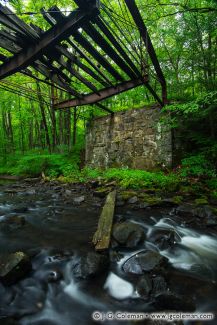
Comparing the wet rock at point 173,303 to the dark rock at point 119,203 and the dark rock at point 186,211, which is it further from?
the dark rock at point 119,203

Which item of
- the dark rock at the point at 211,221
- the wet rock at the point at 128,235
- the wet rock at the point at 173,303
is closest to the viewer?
the wet rock at the point at 173,303

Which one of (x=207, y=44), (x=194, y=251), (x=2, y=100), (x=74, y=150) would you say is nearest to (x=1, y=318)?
(x=194, y=251)

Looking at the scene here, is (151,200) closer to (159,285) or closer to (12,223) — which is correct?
(159,285)

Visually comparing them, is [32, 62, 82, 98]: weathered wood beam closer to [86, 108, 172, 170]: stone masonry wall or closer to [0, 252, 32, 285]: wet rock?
[86, 108, 172, 170]: stone masonry wall

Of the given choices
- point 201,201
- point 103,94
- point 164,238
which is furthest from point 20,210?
point 103,94

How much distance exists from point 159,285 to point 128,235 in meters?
1.18

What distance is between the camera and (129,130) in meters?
10.2

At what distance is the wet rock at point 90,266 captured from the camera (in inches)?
99.3

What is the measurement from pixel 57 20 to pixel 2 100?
617 inches

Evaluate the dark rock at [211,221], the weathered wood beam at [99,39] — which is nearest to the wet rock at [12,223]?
the dark rock at [211,221]

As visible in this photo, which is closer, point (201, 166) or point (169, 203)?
point (169, 203)

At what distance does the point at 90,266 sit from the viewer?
101 inches

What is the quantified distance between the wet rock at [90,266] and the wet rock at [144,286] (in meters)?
0.53

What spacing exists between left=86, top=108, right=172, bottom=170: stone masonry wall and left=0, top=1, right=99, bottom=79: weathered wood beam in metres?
5.88
